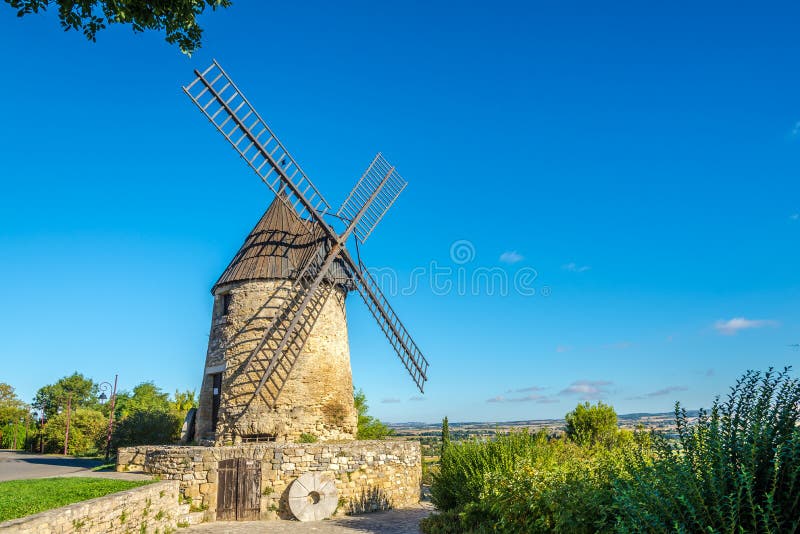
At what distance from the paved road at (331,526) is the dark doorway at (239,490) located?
0.31 metres

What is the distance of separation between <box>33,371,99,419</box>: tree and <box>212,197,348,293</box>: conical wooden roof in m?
46.8

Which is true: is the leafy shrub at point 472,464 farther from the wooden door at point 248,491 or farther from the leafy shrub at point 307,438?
the wooden door at point 248,491

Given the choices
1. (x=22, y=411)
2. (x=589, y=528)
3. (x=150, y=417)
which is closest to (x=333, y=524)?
(x=589, y=528)

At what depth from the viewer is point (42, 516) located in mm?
6758

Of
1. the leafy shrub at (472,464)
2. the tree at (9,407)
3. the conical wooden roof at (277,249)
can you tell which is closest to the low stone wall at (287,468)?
the leafy shrub at (472,464)

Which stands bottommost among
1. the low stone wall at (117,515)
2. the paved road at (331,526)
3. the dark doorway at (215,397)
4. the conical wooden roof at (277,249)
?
the paved road at (331,526)

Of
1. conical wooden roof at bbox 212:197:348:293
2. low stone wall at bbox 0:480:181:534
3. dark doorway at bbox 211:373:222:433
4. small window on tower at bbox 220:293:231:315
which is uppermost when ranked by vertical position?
conical wooden roof at bbox 212:197:348:293

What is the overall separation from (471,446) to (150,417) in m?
13.5

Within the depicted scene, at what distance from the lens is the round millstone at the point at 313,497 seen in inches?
488

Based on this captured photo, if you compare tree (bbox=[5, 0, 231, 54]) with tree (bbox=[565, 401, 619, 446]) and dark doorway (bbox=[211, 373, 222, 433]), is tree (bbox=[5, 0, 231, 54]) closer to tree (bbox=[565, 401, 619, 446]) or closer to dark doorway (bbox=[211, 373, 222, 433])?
dark doorway (bbox=[211, 373, 222, 433])

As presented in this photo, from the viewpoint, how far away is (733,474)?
430 centimetres

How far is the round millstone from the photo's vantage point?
40.7ft

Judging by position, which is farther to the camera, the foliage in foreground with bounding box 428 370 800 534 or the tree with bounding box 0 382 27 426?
the tree with bounding box 0 382 27 426

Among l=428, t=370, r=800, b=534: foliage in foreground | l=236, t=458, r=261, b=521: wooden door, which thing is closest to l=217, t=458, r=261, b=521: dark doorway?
l=236, t=458, r=261, b=521: wooden door
